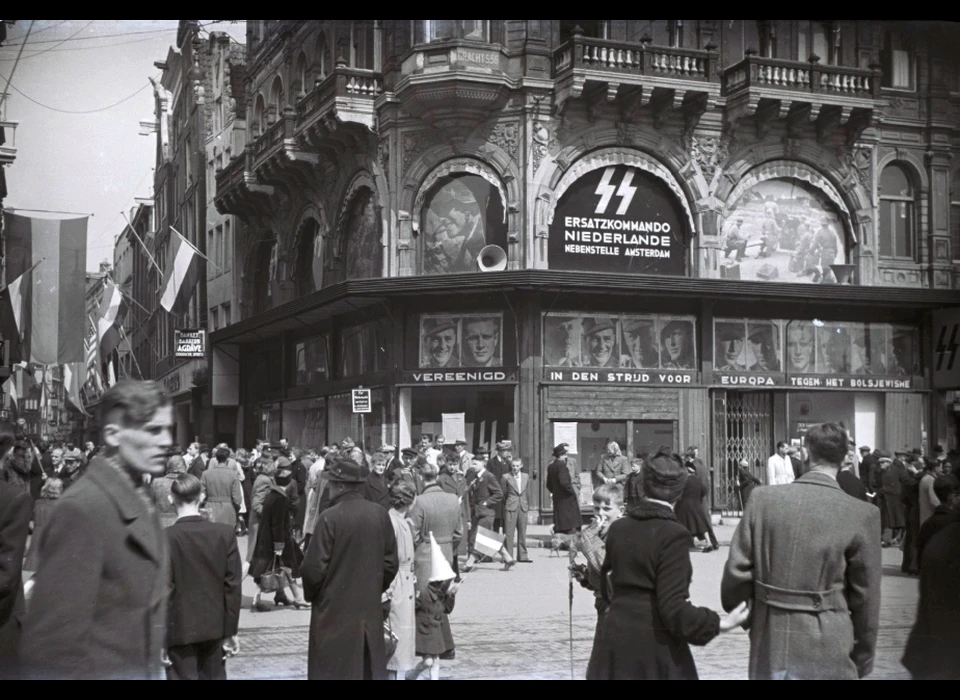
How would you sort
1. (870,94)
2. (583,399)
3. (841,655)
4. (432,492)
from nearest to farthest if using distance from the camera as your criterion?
(841,655) < (432,492) < (583,399) < (870,94)

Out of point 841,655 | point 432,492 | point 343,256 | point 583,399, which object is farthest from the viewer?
point 343,256

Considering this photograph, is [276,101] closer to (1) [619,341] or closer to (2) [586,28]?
(2) [586,28]

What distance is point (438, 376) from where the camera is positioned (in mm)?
26062

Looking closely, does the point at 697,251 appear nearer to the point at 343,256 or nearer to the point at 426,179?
the point at 426,179


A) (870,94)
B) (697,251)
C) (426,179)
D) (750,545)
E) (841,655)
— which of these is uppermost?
(870,94)

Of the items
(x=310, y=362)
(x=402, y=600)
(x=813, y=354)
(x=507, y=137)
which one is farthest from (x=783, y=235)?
(x=402, y=600)

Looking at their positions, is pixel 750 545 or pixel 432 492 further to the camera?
pixel 432 492

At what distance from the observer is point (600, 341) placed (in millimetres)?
26047

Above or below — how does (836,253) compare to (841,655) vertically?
above

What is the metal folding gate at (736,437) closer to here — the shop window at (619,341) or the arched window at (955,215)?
the shop window at (619,341)

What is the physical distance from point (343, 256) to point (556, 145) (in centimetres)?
684

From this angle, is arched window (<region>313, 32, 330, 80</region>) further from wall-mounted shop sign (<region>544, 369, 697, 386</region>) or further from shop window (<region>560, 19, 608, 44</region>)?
wall-mounted shop sign (<region>544, 369, 697, 386</region>)

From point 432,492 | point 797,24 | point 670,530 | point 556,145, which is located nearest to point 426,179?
point 556,145

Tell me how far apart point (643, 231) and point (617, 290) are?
215cm
